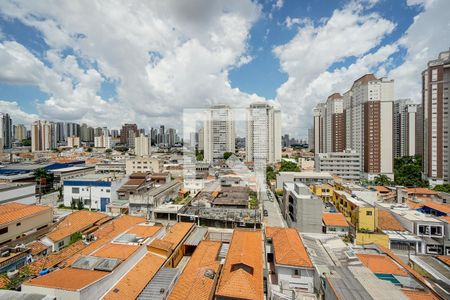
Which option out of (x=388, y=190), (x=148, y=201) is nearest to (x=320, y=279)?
(x=148, y=201)

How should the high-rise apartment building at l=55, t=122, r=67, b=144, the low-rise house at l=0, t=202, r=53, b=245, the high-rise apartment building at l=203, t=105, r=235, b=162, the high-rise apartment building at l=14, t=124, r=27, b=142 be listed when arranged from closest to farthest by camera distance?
the low-rise house at l=0, t=202, r=53, b=245 → the high-rise apartment building at l=203, t=105, r=235, b=162 → the high-rise apartment building at l=14, t=124, r=27, b=142 → the high-rise apartment building at l=55, t=122, r=67, b=144

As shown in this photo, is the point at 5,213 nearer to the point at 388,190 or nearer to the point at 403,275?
the point at 403,275

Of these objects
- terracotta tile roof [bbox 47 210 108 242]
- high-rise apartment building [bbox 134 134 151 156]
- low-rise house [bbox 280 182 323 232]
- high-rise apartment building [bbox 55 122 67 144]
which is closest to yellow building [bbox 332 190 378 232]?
low-rise house [bbox 280 182 323 232]

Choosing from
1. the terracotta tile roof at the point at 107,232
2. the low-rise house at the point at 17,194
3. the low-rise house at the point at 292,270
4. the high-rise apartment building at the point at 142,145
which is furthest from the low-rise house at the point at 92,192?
the high-rise apartment building at the point at 142,145

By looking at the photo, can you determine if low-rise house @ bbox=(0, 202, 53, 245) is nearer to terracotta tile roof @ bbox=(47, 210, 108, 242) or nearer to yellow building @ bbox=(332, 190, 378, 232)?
terracotta tile roof @ bbox=(47, 210, 108, 242)

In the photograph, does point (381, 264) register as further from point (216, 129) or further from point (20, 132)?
point (20, 132)

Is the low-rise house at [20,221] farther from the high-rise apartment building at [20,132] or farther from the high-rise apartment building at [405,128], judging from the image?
the high-rise apartment building at [20,132]
